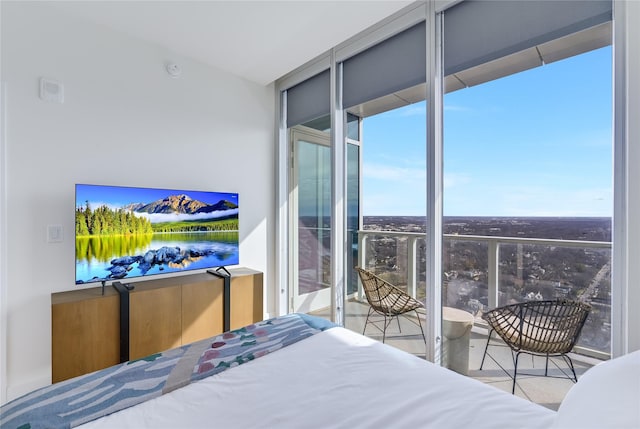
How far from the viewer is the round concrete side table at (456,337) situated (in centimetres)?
223

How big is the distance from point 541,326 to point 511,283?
30 cm

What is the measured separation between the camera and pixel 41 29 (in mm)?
2188

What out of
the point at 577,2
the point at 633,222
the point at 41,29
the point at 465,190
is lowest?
the point at 633,222

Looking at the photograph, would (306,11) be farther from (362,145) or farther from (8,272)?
(8,272)

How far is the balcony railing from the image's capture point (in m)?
1.73

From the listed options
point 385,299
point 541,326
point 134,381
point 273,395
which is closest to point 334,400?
point 273,395

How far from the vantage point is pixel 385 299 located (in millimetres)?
2582

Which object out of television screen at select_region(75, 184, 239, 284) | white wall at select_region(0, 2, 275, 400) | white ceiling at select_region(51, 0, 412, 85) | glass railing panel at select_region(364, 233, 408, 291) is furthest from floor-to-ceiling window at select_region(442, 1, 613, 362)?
white wall at select_region(0, 2, 275, 400)

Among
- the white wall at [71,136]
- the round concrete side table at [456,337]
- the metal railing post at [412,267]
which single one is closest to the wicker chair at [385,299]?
the metal railing post at [412,267]

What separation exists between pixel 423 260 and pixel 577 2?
176 centimetres

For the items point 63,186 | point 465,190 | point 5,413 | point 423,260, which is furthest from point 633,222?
point 63,186

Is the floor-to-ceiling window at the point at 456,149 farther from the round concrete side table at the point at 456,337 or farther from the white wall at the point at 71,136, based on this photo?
the white wall at the point at 71,136

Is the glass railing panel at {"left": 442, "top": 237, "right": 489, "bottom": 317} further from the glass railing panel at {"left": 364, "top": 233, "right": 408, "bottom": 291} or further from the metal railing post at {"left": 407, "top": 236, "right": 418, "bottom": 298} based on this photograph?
the glass railing panel at {"left": 364, "top": 233, "right": 408, "bottom": 291}

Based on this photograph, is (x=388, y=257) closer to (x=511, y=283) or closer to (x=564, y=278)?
(x=511, y=283)
